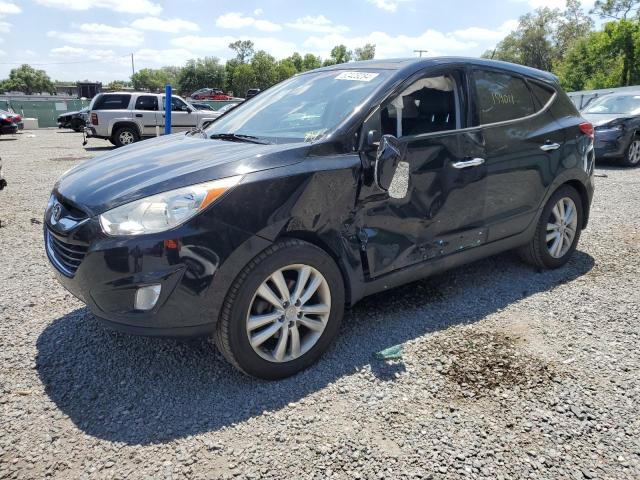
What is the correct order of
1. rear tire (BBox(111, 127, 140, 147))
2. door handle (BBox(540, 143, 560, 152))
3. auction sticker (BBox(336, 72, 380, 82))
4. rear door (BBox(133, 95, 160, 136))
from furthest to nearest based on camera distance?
rear door (BBox(133, 95, 160, 136)), rear tire (BBox(111, 127, 140, 147)), door handle (BBox(540, 143, 560, 152)), auction sticker (BBox(336, 72, 380, 82))

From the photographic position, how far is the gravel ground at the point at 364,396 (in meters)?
2.25

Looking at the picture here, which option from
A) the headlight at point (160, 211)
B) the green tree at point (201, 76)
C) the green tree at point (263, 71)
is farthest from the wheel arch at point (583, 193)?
the green tree at point (201, 76)

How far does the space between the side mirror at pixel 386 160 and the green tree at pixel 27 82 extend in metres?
141

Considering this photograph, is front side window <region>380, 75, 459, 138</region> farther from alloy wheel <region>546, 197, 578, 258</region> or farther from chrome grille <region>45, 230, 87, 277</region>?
chrome grille <region>45, 230, 87, 277</region>

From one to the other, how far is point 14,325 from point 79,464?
168 centimetres

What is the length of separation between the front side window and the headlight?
126 centimetres

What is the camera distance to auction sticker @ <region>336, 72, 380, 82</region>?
11.1ft

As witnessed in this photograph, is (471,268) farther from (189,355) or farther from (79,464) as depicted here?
(79,464)

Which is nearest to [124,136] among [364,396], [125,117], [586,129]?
[125,117]

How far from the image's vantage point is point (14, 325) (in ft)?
11.4

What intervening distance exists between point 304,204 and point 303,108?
98 cm

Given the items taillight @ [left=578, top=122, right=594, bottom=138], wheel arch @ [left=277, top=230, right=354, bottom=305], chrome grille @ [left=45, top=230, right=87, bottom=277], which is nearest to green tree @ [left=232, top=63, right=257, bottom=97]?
taillight @ [left=578, top=122, right=594, bottom=138]

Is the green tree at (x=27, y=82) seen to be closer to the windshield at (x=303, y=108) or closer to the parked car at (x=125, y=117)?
the parked car at (x=125, y=117)

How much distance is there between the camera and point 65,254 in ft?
9.00
